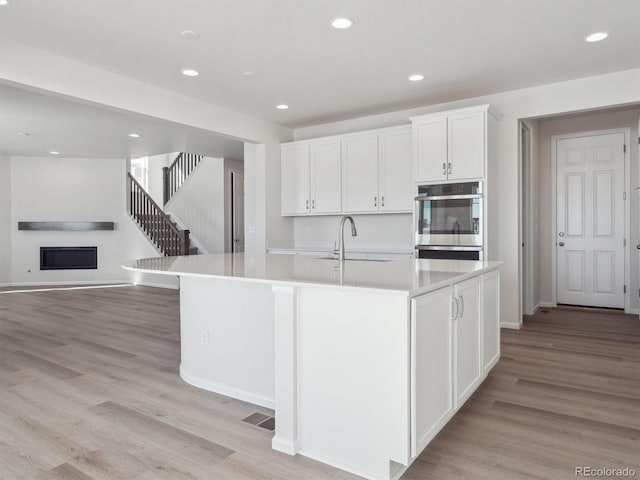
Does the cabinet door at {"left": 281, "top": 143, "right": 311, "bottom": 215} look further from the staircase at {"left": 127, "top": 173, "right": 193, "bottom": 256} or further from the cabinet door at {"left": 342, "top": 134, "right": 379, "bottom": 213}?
the staircase at {"left": 127, "top": 173, "right": 193, "bottom": 256}

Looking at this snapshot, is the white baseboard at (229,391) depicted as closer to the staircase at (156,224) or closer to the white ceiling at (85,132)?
the white ceiling at (85,132)

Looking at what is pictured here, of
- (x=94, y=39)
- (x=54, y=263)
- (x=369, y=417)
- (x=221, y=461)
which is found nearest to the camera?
(x=369, y=417)

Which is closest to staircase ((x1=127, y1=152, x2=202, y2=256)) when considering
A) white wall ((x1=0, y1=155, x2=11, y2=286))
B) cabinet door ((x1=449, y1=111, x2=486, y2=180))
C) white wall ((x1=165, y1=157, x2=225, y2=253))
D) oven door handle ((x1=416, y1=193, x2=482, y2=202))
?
white wall ((x1=165, y1=157, x2=225, y2=253))

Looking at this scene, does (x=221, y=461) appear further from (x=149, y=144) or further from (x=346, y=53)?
(x=149, y=144)

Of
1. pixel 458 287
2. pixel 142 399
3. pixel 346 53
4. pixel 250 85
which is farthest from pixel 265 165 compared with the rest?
pixel 458 287

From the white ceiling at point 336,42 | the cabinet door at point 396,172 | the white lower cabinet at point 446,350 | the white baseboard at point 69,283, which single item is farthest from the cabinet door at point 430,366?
the white baseboard at point 69,283

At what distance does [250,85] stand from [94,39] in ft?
5.02

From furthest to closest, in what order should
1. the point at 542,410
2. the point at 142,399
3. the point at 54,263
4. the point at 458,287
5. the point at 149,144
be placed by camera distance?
the point at 54,263
the point at 149,144
the point at 142,399
the point at 542,410
the point at 458,287

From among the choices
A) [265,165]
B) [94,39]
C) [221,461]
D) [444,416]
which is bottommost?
[221,461]

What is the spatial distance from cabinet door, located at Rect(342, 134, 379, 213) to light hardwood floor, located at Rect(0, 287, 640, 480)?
230 cm

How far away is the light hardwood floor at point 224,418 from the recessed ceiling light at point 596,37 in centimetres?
262

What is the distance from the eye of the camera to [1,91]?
4.57 metres

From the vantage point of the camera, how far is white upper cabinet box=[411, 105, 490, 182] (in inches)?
174

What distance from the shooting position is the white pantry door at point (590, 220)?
5.57m
